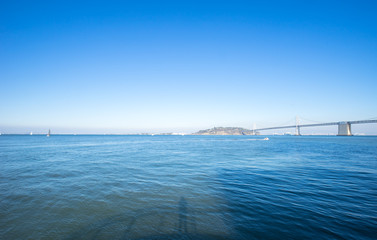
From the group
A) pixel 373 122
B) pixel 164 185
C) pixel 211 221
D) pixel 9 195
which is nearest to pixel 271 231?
pixel 211 221

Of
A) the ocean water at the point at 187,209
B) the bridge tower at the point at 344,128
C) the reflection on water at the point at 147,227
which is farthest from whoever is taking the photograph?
the bridge tower at the point at 344,128

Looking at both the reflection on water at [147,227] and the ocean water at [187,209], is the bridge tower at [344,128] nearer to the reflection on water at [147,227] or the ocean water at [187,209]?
the ocean water at [187,209]

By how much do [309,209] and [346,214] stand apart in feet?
3.80

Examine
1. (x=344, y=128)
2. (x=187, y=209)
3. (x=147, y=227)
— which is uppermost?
(x=344, y=128)

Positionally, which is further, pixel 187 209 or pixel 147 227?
pixel 187 209

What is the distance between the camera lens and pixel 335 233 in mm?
5141

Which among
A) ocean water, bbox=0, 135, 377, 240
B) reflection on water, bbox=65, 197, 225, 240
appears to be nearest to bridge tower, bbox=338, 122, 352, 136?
ocean water, bbox=0, 135, 377, 240

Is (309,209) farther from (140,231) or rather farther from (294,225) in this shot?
(140,231)

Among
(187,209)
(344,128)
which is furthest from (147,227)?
(344,128)

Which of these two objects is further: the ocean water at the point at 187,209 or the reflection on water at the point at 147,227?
the ocean water at the point at 187,209

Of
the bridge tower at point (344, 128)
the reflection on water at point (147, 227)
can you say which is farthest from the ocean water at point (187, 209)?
the bridge tower at point (344, 128)

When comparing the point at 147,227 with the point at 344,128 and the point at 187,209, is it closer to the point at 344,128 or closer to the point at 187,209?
the point at 187,209

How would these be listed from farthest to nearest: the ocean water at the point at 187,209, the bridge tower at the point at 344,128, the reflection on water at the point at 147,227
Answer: the bridge tower at the point at 344,128
the ocean water at the point at 187,209
the reflection on water at the point at 147,227

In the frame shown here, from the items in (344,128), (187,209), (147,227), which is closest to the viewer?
(147,227)
